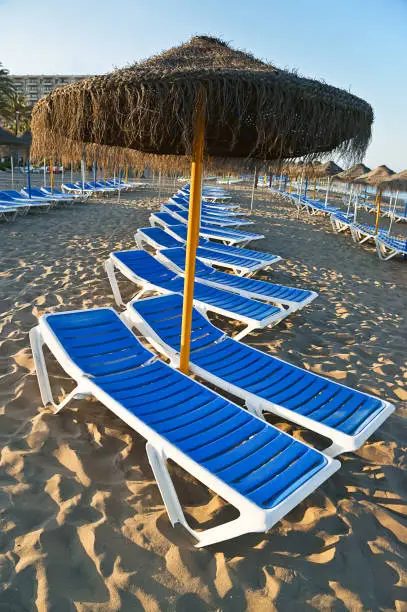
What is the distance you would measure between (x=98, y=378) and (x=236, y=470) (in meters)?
1.11

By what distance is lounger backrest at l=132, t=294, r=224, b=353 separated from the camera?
135 inches

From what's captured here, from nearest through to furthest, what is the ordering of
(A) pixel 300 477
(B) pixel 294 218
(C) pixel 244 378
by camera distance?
(A) pixel 300 477 → (C) pixel 244 378 → (B) pixel 294 218

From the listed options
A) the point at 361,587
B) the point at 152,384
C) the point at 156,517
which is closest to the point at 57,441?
the point at 152,384

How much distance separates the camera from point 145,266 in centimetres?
507

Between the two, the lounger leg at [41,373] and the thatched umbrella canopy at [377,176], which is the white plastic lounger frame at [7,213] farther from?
the thatched umbrella canopy at [377,176]

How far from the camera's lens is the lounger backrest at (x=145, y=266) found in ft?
16.1

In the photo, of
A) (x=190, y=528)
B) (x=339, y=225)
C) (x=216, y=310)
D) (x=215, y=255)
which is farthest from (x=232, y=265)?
(x=339, y=225)

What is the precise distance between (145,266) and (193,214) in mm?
2500

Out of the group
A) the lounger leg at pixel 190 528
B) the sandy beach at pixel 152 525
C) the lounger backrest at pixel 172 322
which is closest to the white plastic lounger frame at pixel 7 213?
the sandy beach at pixel 152 525

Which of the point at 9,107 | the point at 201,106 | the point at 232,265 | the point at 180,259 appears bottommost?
the point at 232,265

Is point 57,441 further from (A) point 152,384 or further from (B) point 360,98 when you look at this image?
(B) point 360,98

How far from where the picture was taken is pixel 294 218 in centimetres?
1516

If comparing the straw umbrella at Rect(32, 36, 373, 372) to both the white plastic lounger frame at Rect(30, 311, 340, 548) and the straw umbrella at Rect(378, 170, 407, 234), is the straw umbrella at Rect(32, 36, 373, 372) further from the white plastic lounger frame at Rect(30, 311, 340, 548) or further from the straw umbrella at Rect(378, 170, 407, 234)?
the straw umbrella at Rect(378, 170, 407, 234)

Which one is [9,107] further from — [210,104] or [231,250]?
[210,104]
